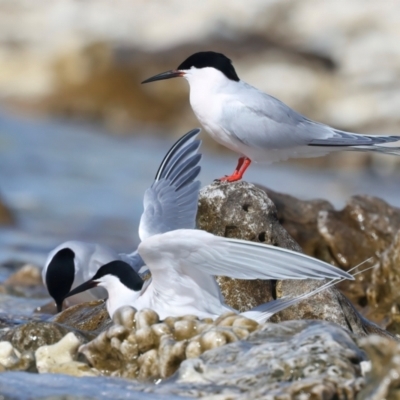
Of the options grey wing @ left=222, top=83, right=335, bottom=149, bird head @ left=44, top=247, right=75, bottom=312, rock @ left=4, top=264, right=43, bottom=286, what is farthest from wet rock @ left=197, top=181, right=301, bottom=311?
rock @ left=4, top=264, right=43, bottom=286

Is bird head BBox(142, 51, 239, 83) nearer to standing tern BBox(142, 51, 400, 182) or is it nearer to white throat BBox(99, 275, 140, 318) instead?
standing tern BBox(142, 51, 400, 182)

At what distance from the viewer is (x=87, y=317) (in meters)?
5.79

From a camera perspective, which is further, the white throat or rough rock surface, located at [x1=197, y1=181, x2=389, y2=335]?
rough rock surface, located at [x1=197, y1=181, x2=389, y2=335]

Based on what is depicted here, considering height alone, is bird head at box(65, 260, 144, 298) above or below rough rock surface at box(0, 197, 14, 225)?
below

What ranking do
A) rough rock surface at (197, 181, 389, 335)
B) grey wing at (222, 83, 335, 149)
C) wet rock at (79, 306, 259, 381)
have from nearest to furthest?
wet rock at (79, 306, 259, 381) < rough rock surface at (197, 181, 389, 335) < grey wing at (222, 83, 335, 149)

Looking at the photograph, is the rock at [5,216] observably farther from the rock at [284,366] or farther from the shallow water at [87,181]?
the rock at [284,366]

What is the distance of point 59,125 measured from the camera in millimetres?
20062

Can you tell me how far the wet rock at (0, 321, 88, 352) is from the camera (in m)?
4.59

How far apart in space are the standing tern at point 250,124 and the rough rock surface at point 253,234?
0.17 m

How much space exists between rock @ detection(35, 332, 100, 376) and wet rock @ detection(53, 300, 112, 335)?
85 centimetres

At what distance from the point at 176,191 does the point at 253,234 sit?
534 millimetres

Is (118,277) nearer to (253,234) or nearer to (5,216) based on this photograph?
(253,234)

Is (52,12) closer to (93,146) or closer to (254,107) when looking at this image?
(93,146)

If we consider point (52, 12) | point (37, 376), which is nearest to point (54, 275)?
point (37, 376)
